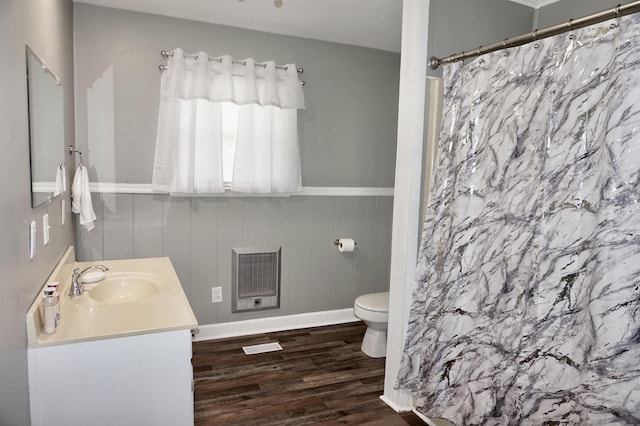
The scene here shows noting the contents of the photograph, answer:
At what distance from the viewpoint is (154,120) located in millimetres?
3002

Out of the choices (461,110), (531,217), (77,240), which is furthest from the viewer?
(77,240)

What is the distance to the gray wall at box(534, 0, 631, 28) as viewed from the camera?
7.10 ft

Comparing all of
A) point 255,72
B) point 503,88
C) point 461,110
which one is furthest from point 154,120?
point 503,88

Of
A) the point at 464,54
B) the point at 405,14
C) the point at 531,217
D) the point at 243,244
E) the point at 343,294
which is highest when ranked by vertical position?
the point at 405,14

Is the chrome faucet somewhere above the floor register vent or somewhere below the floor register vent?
above

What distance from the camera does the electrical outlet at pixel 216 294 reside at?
329 centimetres

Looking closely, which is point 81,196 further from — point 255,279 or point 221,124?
point 255,279

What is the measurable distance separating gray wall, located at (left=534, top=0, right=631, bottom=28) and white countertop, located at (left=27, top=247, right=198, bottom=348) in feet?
7.99

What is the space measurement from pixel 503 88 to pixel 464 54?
12.4 inches

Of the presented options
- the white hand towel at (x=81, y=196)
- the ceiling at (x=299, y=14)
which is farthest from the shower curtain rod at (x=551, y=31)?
the white hand towel at (x=81, y=196)

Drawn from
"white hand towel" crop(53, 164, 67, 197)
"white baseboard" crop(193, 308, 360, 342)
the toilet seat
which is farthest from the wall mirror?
the toilet seat

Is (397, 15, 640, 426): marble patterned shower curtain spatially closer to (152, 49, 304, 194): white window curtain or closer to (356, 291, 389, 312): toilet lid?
(356, 291, 389, 312): toilet lid

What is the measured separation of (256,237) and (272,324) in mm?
740

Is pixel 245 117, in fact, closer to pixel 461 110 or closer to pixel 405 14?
pixel 405 14
